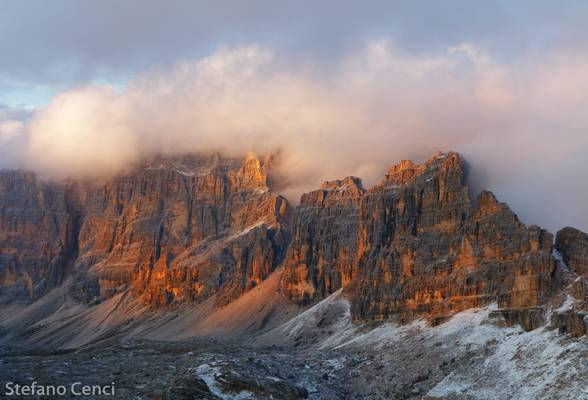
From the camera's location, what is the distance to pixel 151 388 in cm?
10981

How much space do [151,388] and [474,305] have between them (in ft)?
246

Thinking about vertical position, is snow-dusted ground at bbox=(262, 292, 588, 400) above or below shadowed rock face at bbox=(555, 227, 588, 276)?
below

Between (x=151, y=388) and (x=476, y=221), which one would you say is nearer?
(x=151, y=388)

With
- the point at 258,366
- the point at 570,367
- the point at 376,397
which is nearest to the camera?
the point at 570,367

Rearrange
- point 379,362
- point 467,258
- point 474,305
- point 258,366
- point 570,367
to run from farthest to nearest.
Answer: point 467,258 → point 474,305 → point 379,362 → point 258,366 → point 570,367

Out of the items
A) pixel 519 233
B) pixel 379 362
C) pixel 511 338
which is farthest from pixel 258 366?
pixel 519 233

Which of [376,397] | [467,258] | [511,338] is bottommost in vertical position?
[376,397]

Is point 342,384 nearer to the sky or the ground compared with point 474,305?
nearer to the ground

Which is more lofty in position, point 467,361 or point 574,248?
point 574,248

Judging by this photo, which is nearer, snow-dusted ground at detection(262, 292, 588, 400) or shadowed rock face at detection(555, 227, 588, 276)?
snow-dusted ground at detection(262, 292, 588, 400)

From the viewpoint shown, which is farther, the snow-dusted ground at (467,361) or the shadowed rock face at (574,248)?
the shadowed rock face at (574,248)

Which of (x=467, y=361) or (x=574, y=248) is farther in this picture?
(x=574, y=248)

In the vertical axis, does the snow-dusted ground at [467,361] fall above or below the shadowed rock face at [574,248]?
below

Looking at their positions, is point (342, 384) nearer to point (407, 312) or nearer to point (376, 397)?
point (376, 397)
